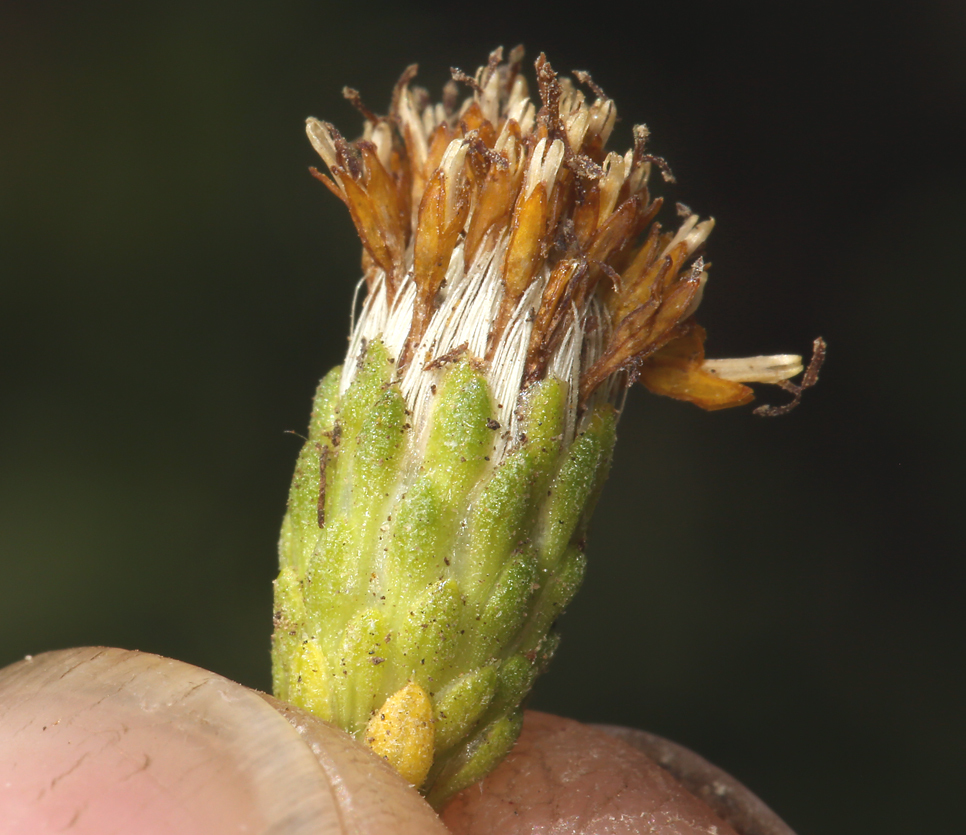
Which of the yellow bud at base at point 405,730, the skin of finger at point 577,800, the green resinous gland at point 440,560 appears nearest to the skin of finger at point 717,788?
the skin of finger at point 577,800

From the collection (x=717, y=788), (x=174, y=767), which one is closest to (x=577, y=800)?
(x=717, y=788)

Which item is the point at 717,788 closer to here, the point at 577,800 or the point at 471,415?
the point at 577,800

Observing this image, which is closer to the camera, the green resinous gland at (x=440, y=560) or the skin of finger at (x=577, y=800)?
the green resinous gland at (x=440, y=560)

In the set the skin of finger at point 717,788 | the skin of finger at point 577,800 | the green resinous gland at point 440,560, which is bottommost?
the skin of finger at point 717,788

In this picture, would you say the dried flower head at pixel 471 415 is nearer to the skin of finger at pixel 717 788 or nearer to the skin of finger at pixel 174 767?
the skin of finger at pixel 174 767

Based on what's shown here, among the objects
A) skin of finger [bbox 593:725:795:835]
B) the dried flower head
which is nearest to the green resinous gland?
the dried flower head

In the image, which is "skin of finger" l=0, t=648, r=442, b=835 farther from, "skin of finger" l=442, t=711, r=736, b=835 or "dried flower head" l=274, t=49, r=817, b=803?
"skin of finger" l=442, t=711, r=736, b=835
